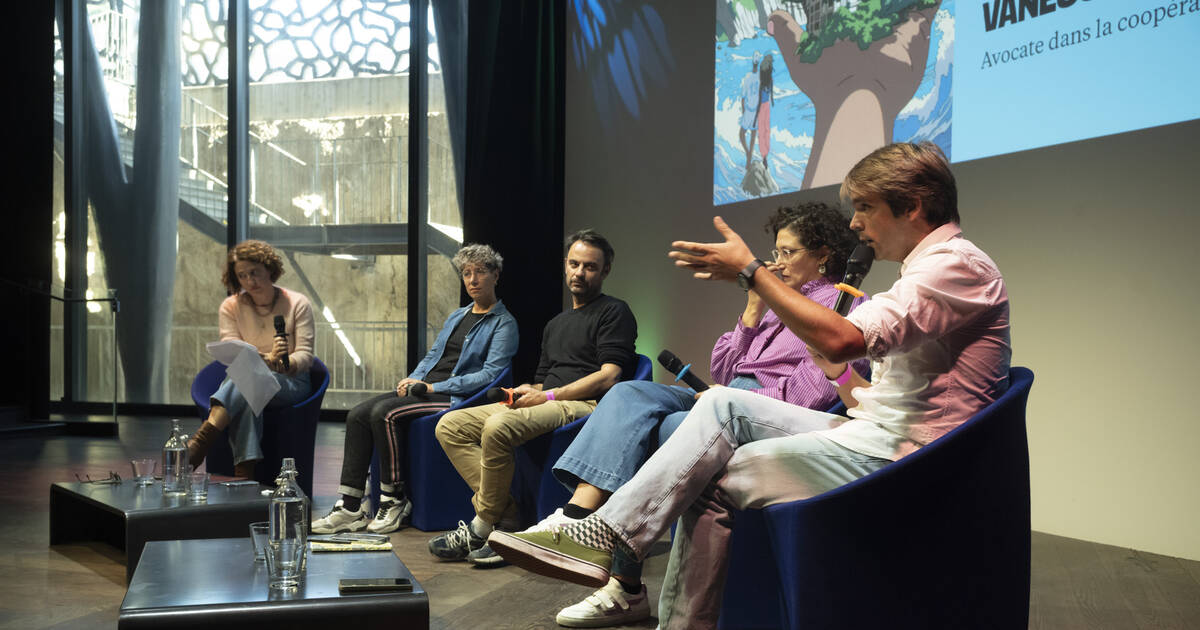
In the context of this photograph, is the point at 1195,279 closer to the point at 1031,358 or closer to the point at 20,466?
the point at 1031,358

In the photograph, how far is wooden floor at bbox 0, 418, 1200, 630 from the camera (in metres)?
2.29

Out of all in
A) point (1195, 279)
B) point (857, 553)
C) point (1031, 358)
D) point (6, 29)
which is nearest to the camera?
point (857, 553)

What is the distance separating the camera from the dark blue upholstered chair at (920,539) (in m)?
1.41

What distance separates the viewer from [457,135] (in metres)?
6.43

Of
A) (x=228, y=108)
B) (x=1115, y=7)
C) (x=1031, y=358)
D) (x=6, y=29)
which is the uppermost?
(x=6, y=29)

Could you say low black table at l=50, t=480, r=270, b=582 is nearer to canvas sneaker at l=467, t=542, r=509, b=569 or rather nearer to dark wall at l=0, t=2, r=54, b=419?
canvas sneaker at l=467, t=542, r=509, b=569

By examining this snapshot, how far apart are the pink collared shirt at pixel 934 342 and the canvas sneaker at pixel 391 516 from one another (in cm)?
220

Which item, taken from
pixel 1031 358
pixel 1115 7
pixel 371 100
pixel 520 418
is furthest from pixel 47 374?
pixel 1115 7

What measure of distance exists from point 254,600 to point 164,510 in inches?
45.6

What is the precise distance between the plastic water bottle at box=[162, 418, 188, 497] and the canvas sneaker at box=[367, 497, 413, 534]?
0.74 metres

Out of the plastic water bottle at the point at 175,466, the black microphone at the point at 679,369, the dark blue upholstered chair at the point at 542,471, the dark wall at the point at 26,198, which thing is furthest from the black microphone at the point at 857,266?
the dark wall at the point at 26,198

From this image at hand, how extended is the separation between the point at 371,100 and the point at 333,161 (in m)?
0.56

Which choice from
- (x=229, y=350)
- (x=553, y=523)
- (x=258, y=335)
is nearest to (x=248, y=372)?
(x=229, y=350)

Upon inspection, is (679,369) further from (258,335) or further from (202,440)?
(258,335)
